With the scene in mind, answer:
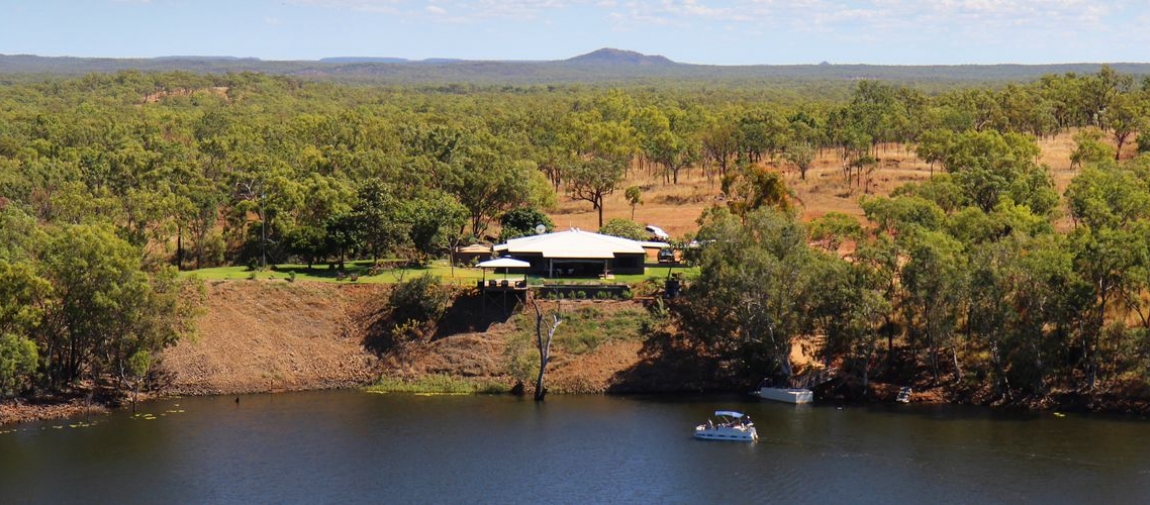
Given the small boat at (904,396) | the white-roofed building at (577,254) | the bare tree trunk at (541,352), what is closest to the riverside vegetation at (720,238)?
the small boat at (904,396)

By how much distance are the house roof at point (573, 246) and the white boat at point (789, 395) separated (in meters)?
15.9

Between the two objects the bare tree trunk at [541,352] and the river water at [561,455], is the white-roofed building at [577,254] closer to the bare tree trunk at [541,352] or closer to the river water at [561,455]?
the bare tree trunk at [541,352]

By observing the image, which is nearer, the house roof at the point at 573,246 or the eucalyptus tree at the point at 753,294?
the eucalyptus tree at the point at 753,294

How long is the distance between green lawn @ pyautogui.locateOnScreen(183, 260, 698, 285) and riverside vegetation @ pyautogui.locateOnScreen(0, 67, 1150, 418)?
129 centimetres

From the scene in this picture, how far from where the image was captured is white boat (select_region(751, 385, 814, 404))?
223 ft

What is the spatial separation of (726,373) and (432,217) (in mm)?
24293

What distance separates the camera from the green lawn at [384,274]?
8012cm

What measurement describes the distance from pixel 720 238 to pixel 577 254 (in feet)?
41.5

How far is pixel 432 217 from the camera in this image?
283 ft

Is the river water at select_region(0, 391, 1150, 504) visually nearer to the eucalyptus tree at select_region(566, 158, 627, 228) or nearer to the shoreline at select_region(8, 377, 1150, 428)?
the shoreline at select_region(8, 377, 1150, 428)

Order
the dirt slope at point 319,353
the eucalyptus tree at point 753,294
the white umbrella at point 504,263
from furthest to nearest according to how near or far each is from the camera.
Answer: the white umbrella at point 504,263
the dirt slope at point 319,353
the eucalyptus tree at point 753,294

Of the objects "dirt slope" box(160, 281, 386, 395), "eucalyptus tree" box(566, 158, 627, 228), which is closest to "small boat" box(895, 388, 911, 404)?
"dirt slope" box(160, 281, 386, 395)

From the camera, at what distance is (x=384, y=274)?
82688 millimetres

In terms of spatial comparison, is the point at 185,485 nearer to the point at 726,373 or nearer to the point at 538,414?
the point at 538,414
